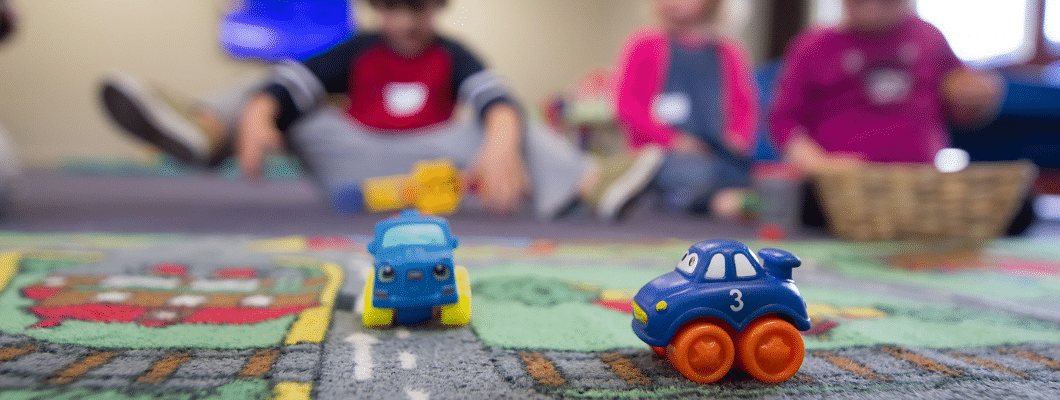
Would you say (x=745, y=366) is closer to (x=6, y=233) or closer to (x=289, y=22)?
(x=6, y=233)

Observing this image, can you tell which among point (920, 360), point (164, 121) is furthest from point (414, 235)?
point (164, 121)

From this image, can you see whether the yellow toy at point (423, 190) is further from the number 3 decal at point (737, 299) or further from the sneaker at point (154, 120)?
the number 3 decal at point (737, 299)

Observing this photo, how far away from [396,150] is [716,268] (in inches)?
41.4

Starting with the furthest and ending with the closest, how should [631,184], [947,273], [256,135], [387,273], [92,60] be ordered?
[92,60] < [631,184] < [256,135] < [947,273] < [387,273]

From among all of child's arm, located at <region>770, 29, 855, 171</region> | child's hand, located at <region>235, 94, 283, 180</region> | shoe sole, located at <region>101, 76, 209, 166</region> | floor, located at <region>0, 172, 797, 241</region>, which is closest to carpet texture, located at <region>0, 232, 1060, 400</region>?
floor, located at <region>0, 172, 797, 241</region>

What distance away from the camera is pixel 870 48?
4.09 ft

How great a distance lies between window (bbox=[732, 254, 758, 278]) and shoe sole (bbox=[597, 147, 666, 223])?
2.81 feet

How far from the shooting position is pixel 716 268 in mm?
351

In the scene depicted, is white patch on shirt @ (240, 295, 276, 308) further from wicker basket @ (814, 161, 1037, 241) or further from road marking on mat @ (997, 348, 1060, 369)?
wicker basket @ (814, 161, 1037, 241)

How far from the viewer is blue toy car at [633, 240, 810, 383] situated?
0.34 m

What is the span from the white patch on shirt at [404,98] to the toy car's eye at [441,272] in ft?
3.18

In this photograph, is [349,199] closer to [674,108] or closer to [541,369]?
[674,108]

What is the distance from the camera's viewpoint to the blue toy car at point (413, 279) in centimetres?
41

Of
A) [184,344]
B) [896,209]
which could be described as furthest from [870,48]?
[184,344]
